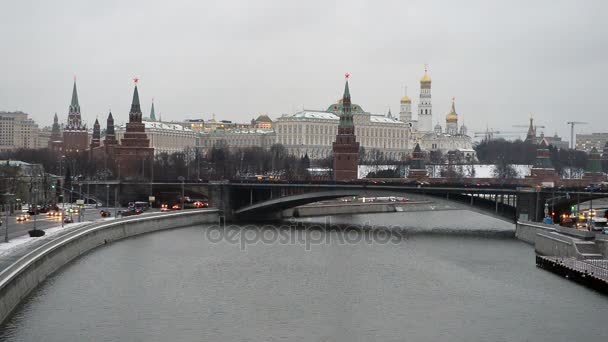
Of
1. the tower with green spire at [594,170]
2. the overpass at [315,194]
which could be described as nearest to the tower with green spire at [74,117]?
the overpass at [315,194]

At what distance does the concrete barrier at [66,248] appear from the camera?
25688 mm

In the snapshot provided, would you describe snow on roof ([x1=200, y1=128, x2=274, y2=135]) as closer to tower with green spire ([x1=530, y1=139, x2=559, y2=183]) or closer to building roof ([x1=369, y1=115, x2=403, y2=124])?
building roof ([x1=369, y1=115, x2=403, y2=124])

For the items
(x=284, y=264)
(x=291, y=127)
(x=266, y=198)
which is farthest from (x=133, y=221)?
(x=291, y=127)

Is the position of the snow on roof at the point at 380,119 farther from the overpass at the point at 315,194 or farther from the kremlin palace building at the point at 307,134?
the overpass at the point at 315,194

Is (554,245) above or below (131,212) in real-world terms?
below

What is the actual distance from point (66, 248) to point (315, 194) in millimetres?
26268

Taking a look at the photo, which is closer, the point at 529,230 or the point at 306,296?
the point at 306,296

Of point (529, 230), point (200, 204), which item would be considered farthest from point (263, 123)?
point (529, 230)

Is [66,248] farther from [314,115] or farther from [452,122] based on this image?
[452,122]

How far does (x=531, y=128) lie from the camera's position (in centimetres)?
14288

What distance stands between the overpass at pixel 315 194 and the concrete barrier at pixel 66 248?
4.06 m

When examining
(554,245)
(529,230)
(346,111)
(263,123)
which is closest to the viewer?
(554,245)

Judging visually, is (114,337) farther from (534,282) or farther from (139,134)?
(139,134)

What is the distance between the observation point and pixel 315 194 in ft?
195
